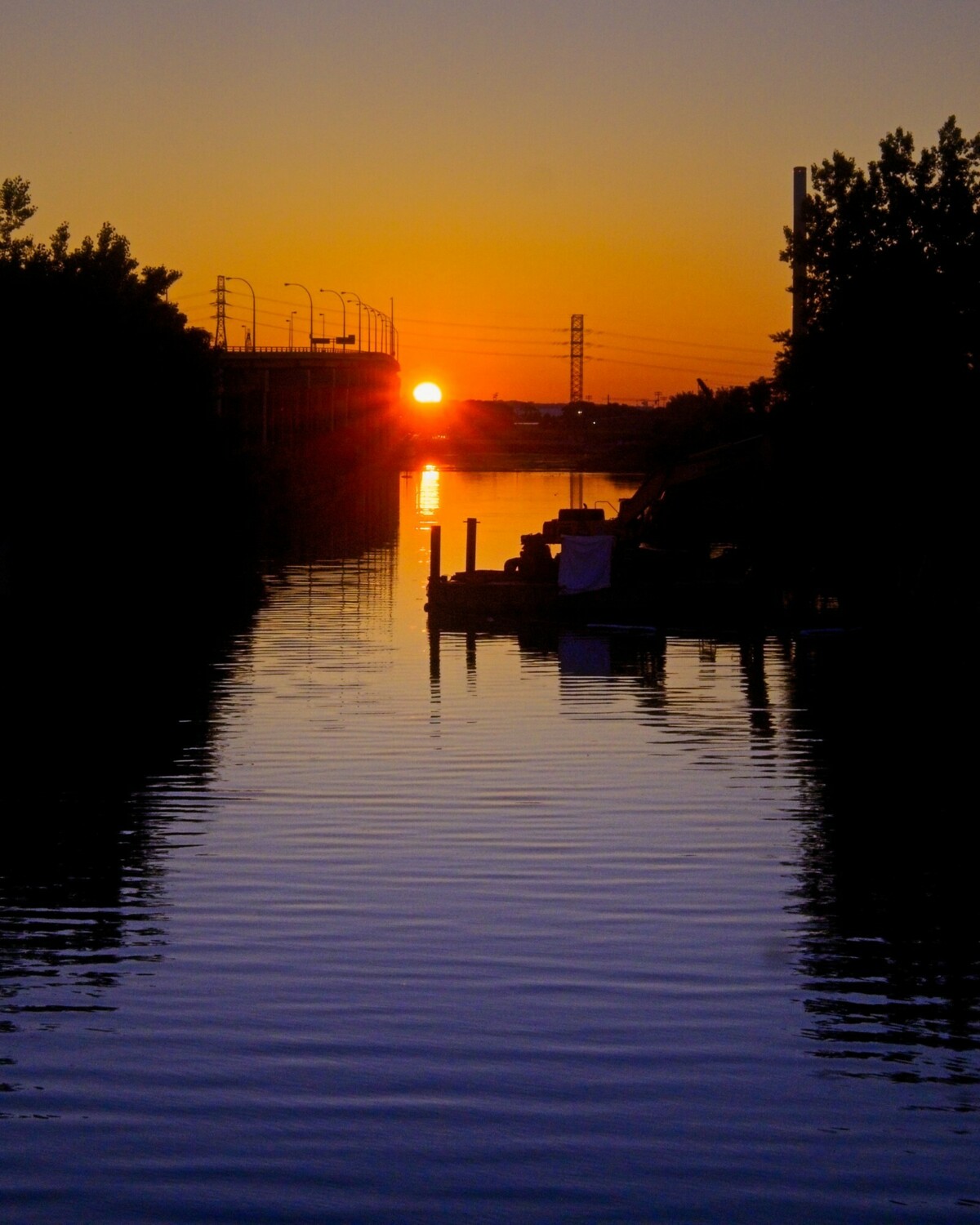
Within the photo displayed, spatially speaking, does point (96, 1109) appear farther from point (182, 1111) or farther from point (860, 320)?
point (860, 320)

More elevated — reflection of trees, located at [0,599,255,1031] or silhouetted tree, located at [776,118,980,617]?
silhouetted tree, located at [776,118,980,617]

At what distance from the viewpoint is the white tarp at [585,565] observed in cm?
4675

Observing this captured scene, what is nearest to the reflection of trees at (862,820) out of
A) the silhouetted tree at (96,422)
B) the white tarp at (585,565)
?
the white tarp at (585,565)

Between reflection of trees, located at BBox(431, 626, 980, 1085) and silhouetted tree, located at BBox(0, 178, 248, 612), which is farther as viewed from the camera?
silhouetted tree, located at BBox(0, 178, 248, 612)

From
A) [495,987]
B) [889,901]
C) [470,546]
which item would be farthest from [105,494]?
[495,987]

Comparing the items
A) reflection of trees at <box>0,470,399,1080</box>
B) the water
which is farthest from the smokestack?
the water

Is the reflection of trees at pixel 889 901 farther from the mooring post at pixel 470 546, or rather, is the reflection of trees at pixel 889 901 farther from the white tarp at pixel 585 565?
the mooring post at pixel 470 546

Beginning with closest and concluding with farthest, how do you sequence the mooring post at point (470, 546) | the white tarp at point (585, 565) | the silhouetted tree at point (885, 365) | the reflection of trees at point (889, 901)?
the reflection of trees at point (889, 901) < the silhouetted tree at point (885, 365) < the white tarp at point (585, 565) < the mooring post at point (470, 546)

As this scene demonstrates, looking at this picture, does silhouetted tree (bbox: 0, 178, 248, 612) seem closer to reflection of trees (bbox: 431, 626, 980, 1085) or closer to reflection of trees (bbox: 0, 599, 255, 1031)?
reflection of trees (bbox: 0, 599, 255, 1031)

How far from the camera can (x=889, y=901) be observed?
16.6 meters

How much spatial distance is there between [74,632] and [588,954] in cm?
3011

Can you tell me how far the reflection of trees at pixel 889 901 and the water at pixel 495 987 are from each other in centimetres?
5

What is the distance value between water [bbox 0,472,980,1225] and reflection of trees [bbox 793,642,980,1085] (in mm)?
53

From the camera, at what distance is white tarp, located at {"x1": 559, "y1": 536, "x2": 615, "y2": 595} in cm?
4675
